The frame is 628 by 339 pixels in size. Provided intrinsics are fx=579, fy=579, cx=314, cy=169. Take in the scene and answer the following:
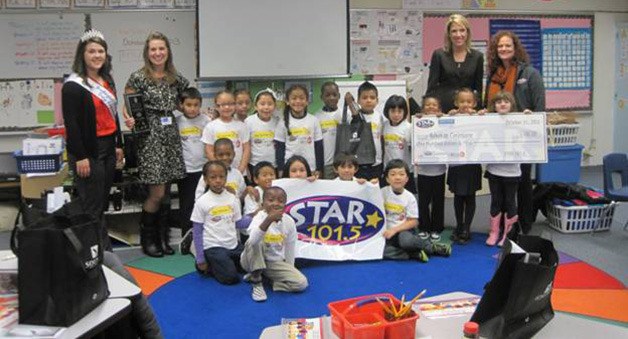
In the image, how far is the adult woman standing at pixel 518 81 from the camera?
15.2 ft

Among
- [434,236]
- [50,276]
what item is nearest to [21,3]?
[434,236]

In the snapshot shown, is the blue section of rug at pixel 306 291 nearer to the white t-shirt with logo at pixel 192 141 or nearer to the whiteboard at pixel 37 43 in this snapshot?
the white t-shirt with logo at pixel 192 141

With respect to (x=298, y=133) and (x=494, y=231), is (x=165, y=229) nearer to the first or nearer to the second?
(x=298, y=133)

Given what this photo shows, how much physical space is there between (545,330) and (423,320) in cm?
37

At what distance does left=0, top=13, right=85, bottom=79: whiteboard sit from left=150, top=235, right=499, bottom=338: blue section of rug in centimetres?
297

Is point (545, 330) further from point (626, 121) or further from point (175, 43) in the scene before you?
point (626, 121)

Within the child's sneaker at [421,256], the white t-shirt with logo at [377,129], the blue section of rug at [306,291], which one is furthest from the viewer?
the white t-shirt with logo at [377,129]

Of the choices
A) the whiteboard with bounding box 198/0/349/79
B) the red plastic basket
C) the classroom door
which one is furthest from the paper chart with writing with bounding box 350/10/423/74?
the red plastic basket

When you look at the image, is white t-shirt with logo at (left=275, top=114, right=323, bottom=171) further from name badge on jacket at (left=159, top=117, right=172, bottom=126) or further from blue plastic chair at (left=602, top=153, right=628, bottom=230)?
blue plastic chair at (left=602, top=153, right=628, bottom=230)

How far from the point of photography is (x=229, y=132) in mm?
4414

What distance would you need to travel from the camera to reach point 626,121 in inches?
300

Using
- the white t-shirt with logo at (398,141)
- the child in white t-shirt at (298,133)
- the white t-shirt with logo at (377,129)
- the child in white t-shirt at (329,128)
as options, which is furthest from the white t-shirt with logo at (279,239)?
the white t-shirt with logo at (398,141)

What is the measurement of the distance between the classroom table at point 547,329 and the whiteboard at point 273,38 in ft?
14.2

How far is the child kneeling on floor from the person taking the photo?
3641 mm
